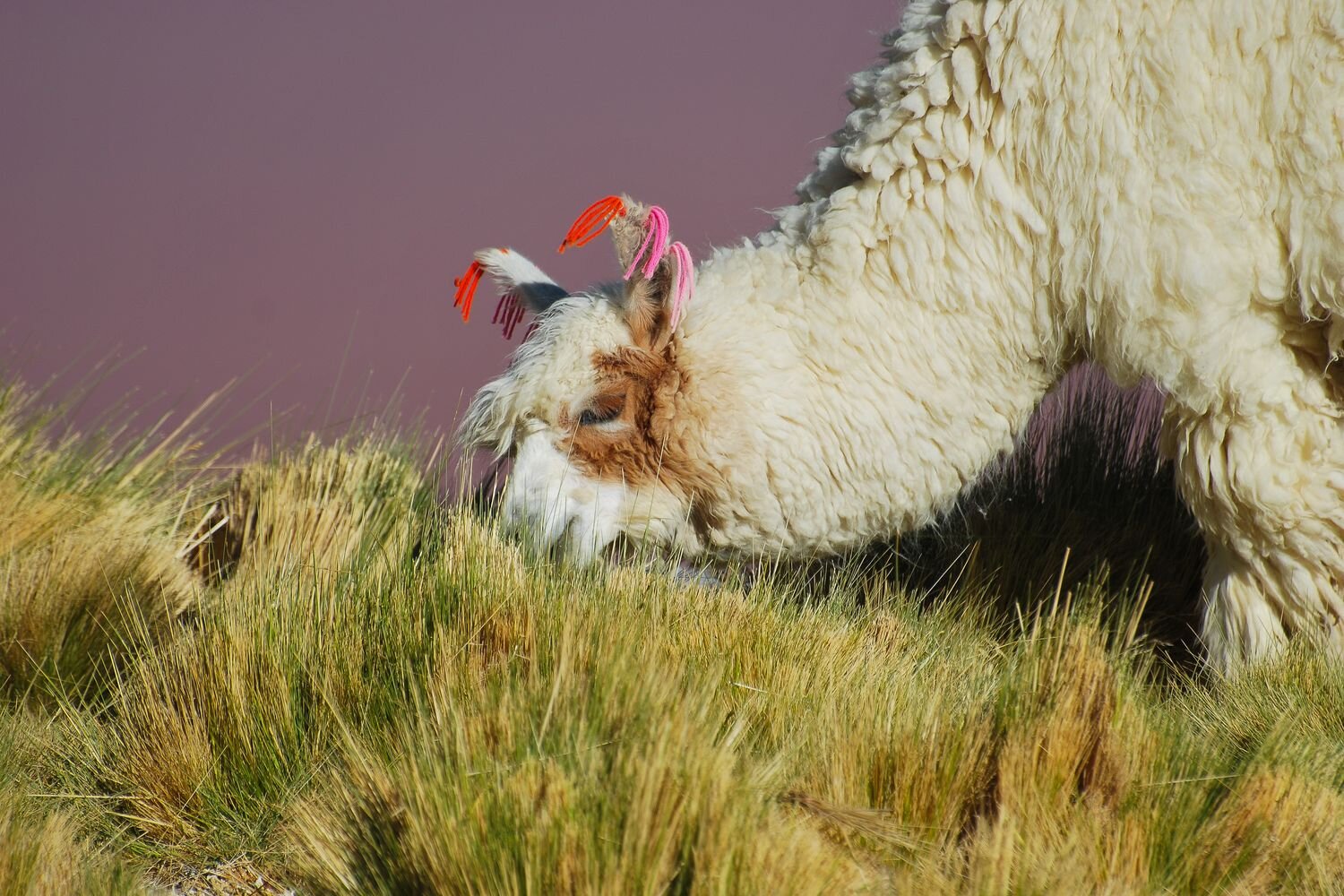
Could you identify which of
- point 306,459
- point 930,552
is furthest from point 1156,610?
point 306,459

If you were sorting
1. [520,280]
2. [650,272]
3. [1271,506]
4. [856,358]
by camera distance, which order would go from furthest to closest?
[520,280] → [856,358] → [650,272] → [1271,506]

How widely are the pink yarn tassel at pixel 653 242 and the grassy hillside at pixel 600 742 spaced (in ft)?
2.87

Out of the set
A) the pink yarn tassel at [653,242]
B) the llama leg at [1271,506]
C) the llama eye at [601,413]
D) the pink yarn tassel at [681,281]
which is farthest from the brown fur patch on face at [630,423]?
the llama leg at [1271,506]

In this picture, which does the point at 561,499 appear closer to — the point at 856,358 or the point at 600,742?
the point at 856,358

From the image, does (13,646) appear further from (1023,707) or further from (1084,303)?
(1084,303)

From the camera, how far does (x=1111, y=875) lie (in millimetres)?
2119

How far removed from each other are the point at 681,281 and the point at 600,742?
1677 mm

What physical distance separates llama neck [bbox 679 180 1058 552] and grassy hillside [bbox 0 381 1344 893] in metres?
0.40

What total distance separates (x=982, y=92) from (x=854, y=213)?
0.49 metres

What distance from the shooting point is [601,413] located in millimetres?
3496

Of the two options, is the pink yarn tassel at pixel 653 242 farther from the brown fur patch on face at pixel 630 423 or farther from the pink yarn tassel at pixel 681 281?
the brown fur patch on face at pixel 630 423

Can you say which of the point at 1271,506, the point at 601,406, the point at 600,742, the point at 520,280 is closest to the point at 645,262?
the point at 601,406

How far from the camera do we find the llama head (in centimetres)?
341

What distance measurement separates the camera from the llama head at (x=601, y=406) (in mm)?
3408
